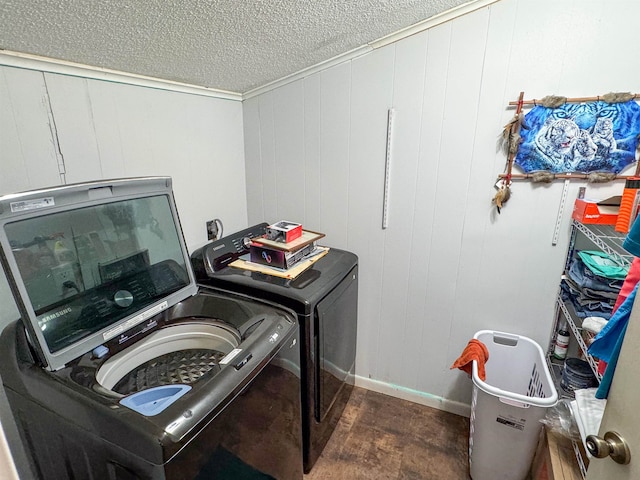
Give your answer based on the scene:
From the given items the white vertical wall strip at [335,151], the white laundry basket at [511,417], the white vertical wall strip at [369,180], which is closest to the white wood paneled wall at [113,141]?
the white vertical wall strip at [335,151]

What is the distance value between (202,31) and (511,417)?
1863mm

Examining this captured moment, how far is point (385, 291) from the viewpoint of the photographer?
1.98 metres

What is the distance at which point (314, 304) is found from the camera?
4.52 feet

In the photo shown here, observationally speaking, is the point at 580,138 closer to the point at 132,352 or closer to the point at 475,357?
the point at 475,357

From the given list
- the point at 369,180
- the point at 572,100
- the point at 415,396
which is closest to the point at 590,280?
the point at 572,100

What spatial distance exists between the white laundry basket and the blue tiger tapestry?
85 cm

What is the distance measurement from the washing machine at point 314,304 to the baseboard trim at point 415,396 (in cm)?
30

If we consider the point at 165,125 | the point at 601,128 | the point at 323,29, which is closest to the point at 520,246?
the point at 601,128

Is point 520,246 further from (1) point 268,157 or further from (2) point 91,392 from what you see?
(2) point 91,392

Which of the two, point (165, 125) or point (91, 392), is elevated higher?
point (165, 125)

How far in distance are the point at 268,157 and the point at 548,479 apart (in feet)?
6.44

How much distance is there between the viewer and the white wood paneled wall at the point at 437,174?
Answer: 1.42 metres

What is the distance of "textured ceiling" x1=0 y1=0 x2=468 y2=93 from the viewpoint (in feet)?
2.94

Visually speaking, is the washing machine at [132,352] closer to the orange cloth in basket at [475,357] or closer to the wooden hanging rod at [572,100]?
the orange cloth in basket at [475,357]
